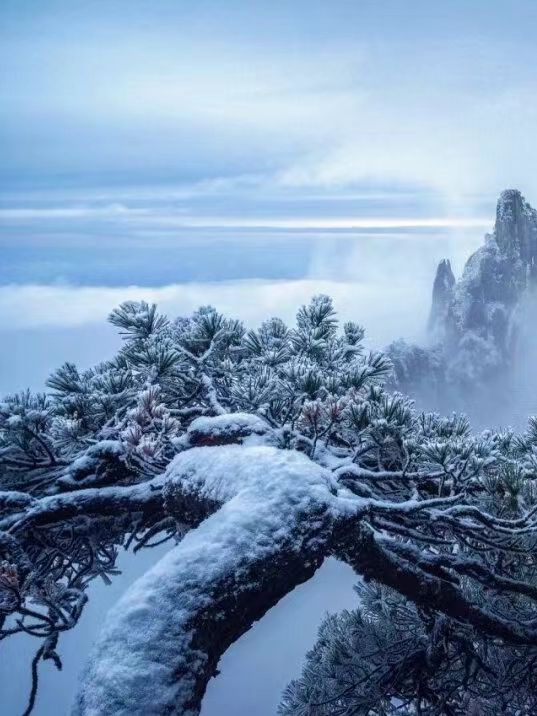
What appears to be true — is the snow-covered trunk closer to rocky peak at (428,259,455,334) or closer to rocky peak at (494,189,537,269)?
rocky peak at (494,189,537,269)

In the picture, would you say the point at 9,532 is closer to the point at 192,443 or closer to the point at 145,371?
the point at 192,443

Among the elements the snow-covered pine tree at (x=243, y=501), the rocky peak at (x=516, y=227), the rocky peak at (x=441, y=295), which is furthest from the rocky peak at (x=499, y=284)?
the snow-covered pine tree at (x=243, y=501)

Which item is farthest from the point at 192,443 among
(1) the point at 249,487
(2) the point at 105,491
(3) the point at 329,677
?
(3) the point at 329,677

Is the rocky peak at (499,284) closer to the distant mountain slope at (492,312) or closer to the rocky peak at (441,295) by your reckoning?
the distant mountain slope at (492,312)

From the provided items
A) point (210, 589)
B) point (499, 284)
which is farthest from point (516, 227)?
point (210, 589)

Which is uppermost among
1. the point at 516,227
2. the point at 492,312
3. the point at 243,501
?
the point at 516,227

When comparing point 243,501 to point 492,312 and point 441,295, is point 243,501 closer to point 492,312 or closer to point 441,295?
point 492,312

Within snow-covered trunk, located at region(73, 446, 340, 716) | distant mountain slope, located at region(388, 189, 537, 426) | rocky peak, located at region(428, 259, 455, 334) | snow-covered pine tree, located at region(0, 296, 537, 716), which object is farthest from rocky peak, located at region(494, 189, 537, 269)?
snow-covered trunk, located at region(73, 446, 340, 716)

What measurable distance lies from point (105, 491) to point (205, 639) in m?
1.22

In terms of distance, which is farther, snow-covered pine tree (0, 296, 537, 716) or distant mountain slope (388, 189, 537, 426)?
distant mountain slope (388, 189, 537, 426)

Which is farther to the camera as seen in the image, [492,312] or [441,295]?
[441,295]

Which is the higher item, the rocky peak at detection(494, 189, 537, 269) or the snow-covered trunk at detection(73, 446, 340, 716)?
the rocky peak at detection(494, 189, 537, 269)

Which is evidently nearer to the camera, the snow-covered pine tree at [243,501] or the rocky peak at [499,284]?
→ the snow-covered pine tree at [243,501]

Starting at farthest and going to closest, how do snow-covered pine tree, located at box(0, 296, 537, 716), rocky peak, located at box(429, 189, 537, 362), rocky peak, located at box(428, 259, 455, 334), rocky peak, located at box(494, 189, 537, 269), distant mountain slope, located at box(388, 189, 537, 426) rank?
rocky peak, located at box(428, 259, 455, 334)
rocky peak, located at box(429, 189, 537, 362)
rocky peak, located at box(494, 189, 537, 269)
distant mountain slope, located at box(388, 189, 537, 426)
snow-covered pine tree, located at box(0, 296, 537, 716)
